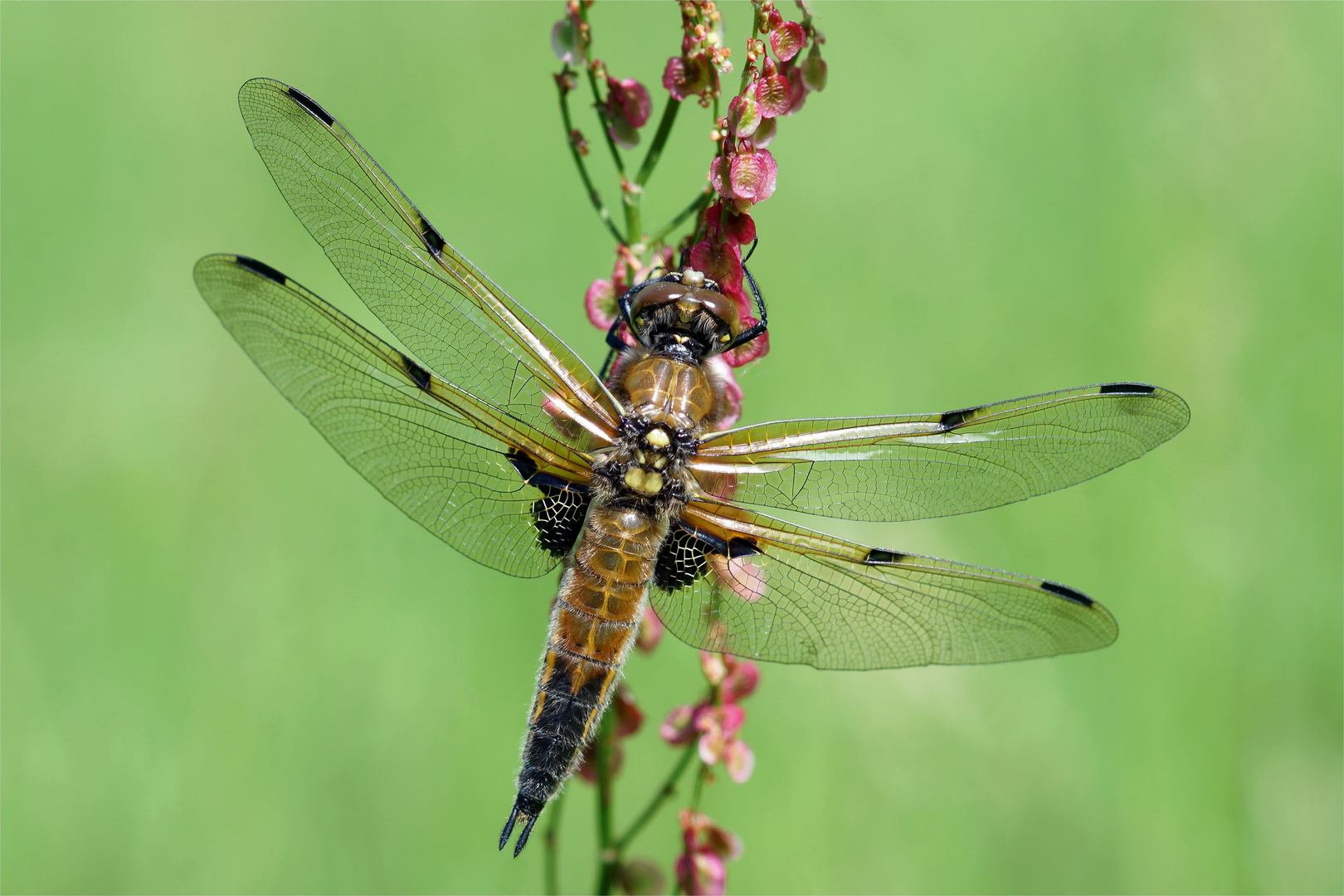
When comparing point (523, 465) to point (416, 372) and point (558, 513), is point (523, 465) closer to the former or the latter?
point (558, 513)

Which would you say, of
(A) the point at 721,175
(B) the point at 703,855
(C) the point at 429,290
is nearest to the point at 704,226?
(A) the point at 721,175

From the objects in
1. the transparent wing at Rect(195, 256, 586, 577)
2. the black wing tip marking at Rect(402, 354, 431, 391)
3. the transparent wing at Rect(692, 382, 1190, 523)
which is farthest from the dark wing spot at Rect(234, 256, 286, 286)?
the transparent wing at Rect(692, 382, 1190, 523)

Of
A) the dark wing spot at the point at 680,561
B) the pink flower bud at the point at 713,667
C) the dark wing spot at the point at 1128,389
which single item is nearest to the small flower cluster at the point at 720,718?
the pink flower bud at the point at 713,667

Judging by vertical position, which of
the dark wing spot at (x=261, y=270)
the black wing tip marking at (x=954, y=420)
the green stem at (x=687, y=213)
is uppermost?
the green stem at (x=687, y=213)

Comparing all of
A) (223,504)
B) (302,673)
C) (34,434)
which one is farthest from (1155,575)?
(34,434)

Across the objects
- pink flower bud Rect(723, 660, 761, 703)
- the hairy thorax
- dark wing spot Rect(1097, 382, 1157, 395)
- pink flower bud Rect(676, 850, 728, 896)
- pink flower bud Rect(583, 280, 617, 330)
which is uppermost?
dark wing spot Rect(1097, 382, 1157, 395)

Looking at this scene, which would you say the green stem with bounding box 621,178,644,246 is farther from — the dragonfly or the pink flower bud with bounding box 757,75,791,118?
the pink flower bud with bounding box 757,75,791,118

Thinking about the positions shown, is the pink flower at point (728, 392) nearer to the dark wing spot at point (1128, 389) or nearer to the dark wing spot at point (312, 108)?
the dark wing spot at point (1128, 389)
